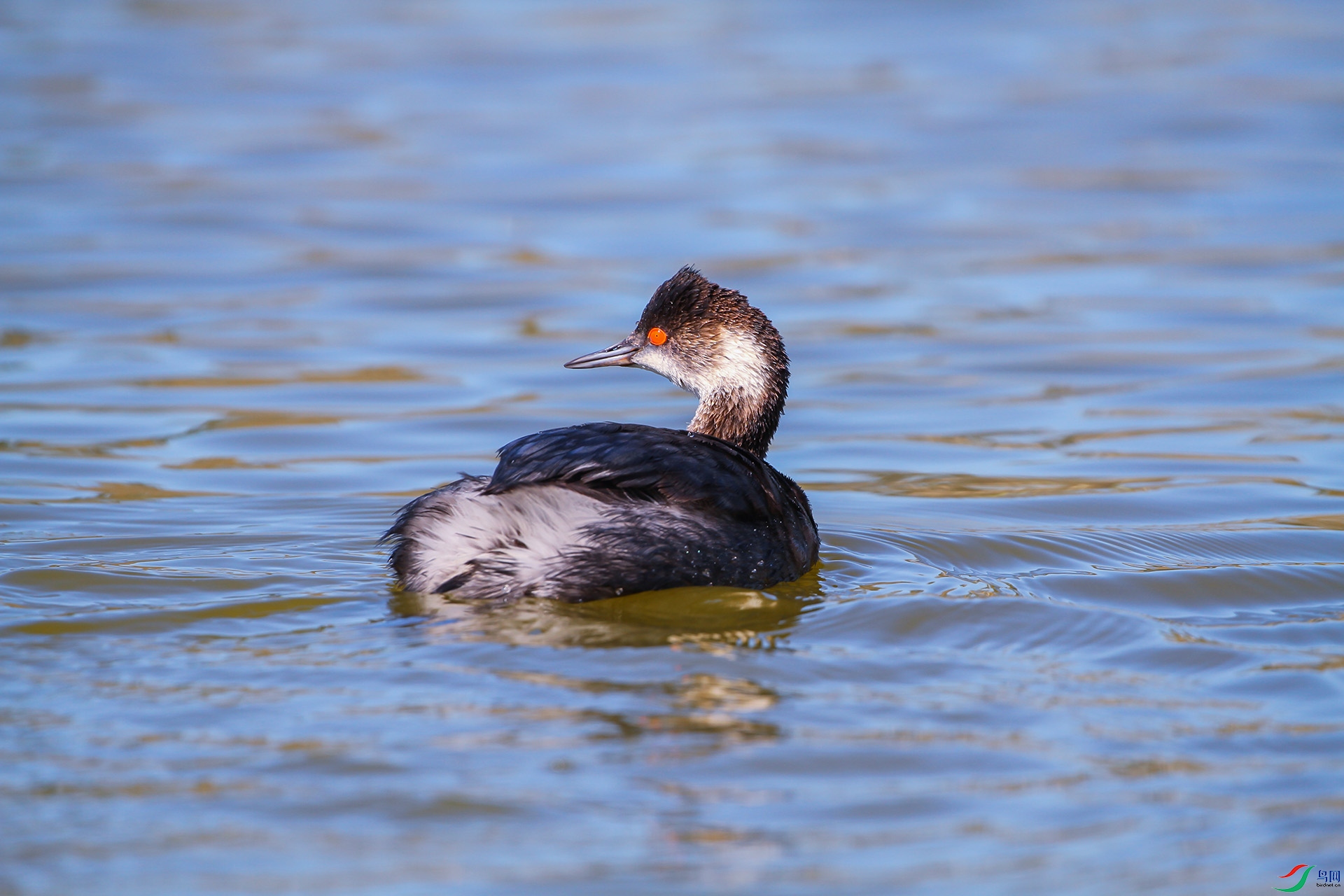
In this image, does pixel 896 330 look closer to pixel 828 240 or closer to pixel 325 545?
pixel 828 240

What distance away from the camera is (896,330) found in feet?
36.0

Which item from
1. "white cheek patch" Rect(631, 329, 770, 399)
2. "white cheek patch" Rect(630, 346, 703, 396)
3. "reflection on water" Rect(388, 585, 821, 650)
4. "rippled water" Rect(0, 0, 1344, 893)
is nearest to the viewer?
"rippled water" Rect(0, 0, 1344, 893)

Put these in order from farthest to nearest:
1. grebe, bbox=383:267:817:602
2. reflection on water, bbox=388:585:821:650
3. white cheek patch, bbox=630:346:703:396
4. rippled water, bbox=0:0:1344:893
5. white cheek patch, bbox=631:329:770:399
Result: white cheek patch, bbox=630:346:703:396 < white cheek patch, bbox=631:329:770:399 < grebe, bbox=383:267:817:602 < reflection on water, bbox=388:585:821:650 < rippled water, bbox=0:0:1344:893

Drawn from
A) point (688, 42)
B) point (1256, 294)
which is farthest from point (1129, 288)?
point (688, 42)

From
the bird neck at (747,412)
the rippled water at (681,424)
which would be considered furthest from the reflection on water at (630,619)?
the bird neck at (747,412)

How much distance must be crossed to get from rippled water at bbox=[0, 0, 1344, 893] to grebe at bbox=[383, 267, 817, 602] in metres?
0.12

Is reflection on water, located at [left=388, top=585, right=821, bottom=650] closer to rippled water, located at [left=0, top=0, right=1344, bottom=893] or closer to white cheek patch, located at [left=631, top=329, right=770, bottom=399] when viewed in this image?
rippled water, located at [left=0, top=0, right=1344, bottom=893]

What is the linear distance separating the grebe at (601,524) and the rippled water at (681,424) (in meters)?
0.12

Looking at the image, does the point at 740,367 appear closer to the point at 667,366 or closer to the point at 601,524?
the point at 667,366

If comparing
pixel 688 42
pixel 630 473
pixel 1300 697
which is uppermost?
pixel 688 42

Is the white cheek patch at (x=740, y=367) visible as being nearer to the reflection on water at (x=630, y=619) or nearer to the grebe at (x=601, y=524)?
the grebe at (x=601, y=524)

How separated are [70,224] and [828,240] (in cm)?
615

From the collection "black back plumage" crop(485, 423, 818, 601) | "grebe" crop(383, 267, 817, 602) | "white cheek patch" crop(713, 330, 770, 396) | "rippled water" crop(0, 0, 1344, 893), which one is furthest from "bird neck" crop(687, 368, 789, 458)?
"black back plumage" crop(485, 423, 818, 601)

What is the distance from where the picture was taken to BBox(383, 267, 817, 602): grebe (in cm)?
522
